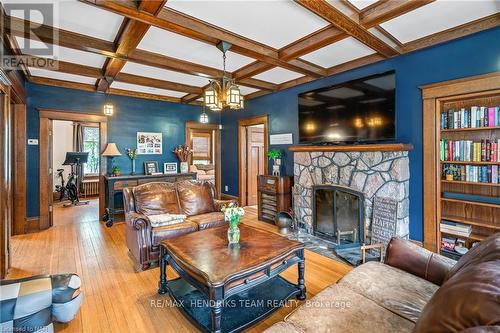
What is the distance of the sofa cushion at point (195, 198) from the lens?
3764mm

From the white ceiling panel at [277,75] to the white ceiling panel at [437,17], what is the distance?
67.6 inches

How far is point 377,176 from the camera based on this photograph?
11.1ft

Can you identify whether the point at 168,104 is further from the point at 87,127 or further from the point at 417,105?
the point at 417,105

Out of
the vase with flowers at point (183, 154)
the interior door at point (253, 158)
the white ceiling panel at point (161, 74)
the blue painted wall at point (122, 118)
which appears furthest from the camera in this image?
the interior door at point (253, 158)

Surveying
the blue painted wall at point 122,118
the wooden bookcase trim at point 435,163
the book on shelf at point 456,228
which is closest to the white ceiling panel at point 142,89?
the blue painted wall at point 122,118

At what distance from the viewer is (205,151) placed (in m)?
8.74

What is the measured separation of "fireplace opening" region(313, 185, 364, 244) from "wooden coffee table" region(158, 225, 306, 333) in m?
1.59

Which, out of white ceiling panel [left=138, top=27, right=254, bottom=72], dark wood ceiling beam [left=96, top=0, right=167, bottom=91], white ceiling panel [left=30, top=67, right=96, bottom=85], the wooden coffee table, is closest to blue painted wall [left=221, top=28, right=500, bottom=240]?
white ceiling panel [left=138, top=27, right=254, bottom=72]

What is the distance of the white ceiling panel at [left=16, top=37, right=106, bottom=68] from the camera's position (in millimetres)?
3031

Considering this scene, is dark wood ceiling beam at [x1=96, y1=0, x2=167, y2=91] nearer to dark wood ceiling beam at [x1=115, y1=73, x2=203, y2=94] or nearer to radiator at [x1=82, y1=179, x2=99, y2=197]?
dark wood ceiling beam at [x1=115, y1=73, x2=203, y2=94]

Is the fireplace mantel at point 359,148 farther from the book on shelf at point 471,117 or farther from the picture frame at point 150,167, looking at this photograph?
the picture frame at point 150,167

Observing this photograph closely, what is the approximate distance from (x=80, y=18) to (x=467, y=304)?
11.6 feet

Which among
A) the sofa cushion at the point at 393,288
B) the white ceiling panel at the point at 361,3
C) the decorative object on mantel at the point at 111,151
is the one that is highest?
the white ceiling panel at the point at 361,3

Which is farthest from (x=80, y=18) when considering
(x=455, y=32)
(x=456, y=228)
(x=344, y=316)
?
(x=456, y=228)
